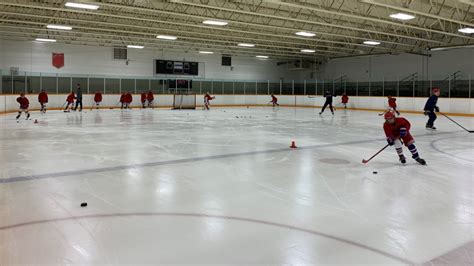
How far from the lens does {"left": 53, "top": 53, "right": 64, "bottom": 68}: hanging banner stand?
88.1 ft

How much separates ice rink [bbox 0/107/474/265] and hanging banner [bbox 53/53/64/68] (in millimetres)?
20944

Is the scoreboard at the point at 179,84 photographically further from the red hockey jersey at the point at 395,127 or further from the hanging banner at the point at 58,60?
the red hockey jersey at the point at 395,127

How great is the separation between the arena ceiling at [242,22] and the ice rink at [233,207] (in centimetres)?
932

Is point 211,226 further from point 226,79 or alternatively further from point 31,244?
point 226,79

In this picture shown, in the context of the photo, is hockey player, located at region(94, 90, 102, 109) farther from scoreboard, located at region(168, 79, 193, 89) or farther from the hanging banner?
scoreboard, located at region(168, 79, 193, 89)

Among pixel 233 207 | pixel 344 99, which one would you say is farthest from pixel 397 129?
pixel 344 99

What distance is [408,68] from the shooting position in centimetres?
2989

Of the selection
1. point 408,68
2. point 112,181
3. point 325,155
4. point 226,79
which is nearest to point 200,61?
point 226,79

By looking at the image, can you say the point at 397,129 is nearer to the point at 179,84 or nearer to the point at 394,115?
the point at 394,115

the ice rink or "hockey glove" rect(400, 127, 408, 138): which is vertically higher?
"hockey glove" rect(400, 127, 408, 138)

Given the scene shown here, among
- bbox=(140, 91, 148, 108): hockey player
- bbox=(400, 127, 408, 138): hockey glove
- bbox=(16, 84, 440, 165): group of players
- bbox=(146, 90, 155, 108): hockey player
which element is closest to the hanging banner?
bbox=(16, 84, 440, 165): group of players

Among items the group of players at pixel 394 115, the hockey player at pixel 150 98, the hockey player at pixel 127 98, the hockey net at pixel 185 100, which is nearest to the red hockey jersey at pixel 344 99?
the group of players at pixel 394 115

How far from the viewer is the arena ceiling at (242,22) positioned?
16.5 meters

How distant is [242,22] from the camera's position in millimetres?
18734
